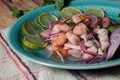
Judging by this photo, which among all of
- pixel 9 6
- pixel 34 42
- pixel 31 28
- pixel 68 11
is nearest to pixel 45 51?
pixel 34 42

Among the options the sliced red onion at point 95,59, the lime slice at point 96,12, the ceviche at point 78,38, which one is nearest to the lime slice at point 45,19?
the ceviche at point 78,38

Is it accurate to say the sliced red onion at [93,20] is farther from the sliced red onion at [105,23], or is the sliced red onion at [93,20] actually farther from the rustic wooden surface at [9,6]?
the rustic wooden surface at [9,6]

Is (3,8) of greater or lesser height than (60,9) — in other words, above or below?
below

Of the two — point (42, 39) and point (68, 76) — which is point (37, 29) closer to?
point (42, 39)

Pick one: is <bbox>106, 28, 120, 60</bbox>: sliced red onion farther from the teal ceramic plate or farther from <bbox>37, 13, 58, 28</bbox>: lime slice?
<bbox>37, 13, 58, 28</bbox>: lime slice

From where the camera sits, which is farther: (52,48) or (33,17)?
(33,17)

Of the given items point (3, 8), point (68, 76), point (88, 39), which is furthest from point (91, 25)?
point (3, 8)
